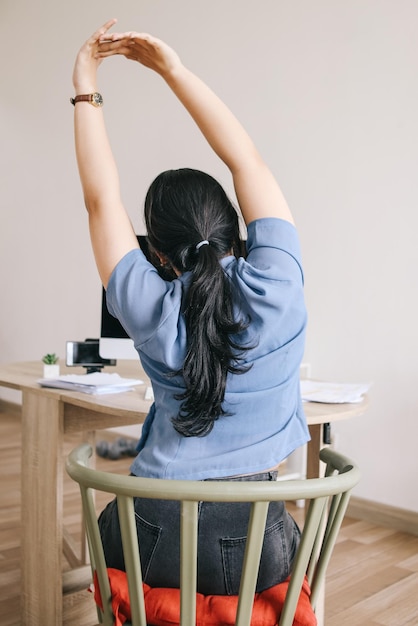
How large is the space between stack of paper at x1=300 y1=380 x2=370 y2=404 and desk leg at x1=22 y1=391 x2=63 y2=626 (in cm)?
71

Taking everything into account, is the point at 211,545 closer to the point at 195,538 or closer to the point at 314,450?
the point at 195,538

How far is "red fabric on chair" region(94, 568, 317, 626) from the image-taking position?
1.07 m

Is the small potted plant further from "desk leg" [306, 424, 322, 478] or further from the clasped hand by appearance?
the clasped hand

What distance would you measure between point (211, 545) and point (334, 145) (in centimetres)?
267

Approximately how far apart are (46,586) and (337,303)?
1.93 meters

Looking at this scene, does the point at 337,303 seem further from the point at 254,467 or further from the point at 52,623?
the point at 254,467

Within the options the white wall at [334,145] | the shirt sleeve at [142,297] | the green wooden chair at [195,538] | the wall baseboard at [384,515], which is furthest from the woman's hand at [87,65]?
the wall baseboard at [384,515]

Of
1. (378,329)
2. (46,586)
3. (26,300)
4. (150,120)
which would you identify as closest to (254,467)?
(46,586)

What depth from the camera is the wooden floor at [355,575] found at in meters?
2.32

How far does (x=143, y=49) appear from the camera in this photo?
1247 millimetres

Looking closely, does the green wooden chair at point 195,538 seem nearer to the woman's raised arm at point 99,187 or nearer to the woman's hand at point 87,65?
the woman's raised arm at point 99,187

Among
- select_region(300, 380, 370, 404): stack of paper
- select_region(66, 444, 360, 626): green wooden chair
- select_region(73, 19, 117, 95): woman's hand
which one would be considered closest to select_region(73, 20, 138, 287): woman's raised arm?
select_region(73, 19, 117, 95): woman's hand

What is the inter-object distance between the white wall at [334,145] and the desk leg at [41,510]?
1.70m

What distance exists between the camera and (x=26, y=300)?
5.58 m
